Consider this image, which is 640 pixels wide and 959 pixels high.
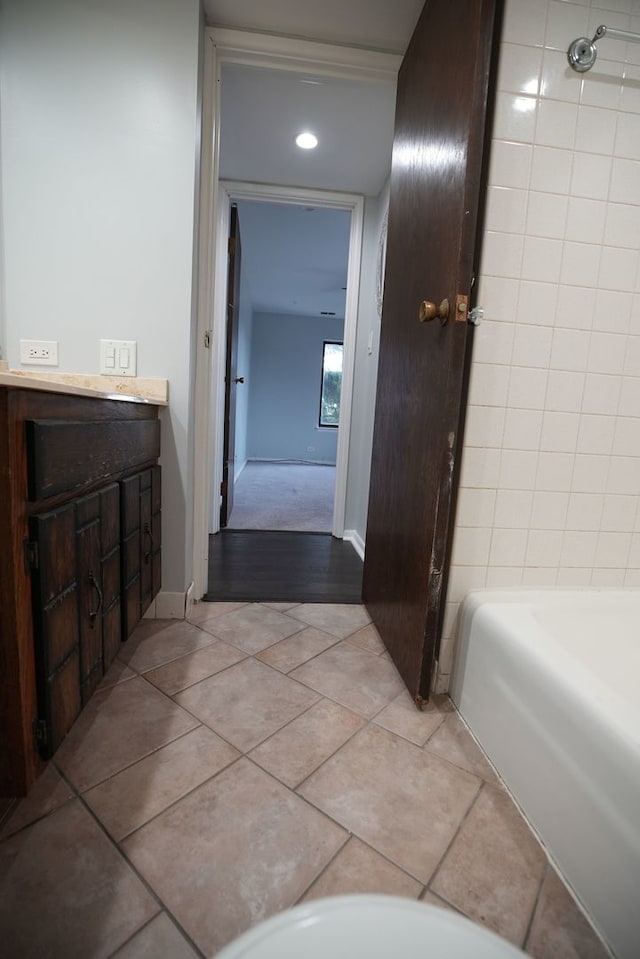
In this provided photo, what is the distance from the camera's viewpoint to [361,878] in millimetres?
752

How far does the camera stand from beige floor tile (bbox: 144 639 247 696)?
128cm

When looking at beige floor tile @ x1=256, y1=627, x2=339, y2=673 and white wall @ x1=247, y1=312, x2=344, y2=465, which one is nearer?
beige floor tile @ x1=256, y1=627, x2=339, y2=673

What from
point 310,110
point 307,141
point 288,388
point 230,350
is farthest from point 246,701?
point 288,388

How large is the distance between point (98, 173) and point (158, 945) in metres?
1.95

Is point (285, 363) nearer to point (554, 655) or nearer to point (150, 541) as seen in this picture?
point (150, 541)

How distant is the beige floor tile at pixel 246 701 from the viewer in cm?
111

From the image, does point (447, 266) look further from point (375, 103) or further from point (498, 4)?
point (375, 103)

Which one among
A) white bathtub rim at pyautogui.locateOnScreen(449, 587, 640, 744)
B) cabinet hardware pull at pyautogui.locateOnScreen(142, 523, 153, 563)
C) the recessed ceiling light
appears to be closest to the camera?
white bathtub rim at pyautogui.locateOnScreen(449, 587, 640, 744)

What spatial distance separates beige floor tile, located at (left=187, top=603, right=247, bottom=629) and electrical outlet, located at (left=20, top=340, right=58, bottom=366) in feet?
3.44

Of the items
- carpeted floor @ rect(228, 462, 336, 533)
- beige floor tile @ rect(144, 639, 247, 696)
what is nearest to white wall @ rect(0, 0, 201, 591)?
beige floor tile @ rect(144, 639, 247, 696)

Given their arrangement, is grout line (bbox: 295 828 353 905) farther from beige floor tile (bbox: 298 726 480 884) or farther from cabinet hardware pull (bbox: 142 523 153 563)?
cabinet hardware pull (bbox: 142 523 153 563)

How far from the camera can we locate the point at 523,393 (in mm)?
1187

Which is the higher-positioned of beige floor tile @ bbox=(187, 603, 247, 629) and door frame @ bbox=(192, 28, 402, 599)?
door frame @ bbox=(192, 28, 402, 599)

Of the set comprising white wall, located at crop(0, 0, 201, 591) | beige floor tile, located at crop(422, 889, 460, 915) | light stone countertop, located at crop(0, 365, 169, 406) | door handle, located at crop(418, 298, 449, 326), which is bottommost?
beige floor tile, located at crop(422, 889, 460, 915)
